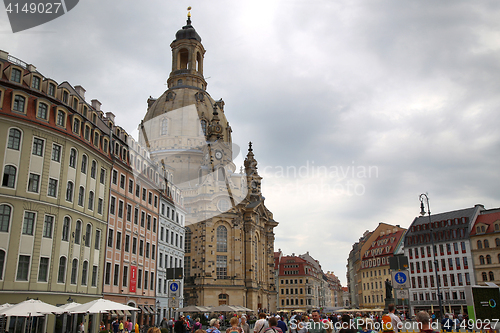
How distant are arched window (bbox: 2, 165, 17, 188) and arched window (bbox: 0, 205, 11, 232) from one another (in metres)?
1.47

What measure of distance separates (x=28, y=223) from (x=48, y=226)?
57.8 inches

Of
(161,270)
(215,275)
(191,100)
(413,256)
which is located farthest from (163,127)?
(413,256)

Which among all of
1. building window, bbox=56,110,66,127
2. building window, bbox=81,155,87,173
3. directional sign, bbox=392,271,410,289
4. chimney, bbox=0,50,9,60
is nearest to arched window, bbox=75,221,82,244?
building window, bbox=81,155,87,173

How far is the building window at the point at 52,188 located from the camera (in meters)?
31.1

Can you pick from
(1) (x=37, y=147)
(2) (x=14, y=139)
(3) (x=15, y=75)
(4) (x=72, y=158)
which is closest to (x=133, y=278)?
(4) (x=72, y=158)

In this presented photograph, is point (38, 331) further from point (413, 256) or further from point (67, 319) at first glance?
point (413, 256)

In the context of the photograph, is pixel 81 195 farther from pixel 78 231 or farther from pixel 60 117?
pixel 60 117

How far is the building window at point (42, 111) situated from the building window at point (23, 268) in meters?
9.50

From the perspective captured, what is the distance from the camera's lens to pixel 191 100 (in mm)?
95562

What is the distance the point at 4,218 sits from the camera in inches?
1108

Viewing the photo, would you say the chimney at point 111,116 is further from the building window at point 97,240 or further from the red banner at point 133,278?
the red banner at point 133,278

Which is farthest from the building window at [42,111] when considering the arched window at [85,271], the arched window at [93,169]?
the arched window at [85,271]

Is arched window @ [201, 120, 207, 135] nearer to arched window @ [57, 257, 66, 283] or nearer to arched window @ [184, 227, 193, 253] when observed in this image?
arched window @ [184, 227, 193, 253]

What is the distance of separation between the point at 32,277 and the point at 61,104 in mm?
12526
